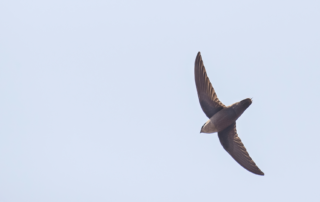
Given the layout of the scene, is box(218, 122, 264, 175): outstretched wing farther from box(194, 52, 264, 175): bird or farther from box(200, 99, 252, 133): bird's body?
box(200, 99, 252, 133): bird's body

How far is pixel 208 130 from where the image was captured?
9.46 metres

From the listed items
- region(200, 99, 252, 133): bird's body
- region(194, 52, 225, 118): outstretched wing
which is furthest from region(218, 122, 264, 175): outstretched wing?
→ region(194, 52, 225, 118): outstretched wing

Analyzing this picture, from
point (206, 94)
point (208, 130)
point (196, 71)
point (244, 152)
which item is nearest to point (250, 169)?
point (244, 152)

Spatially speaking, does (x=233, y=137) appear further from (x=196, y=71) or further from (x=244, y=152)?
(x=196, y=71)

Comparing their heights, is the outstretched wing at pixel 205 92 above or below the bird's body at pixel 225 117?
above

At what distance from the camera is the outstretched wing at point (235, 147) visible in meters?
9.76

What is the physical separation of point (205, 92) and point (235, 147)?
219 cm

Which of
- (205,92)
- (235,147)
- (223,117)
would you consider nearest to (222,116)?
(223,117)

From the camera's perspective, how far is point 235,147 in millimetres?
9867

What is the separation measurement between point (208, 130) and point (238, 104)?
4.10 ft

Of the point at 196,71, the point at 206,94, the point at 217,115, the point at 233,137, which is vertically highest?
the point at 196,71

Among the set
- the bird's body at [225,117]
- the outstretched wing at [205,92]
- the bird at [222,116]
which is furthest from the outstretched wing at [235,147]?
the outstretched wing at [205,92]

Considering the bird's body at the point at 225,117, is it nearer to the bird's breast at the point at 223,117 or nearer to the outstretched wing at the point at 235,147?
the bird's breast at the point at 223,117

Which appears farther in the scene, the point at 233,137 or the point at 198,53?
the point at 233,137
